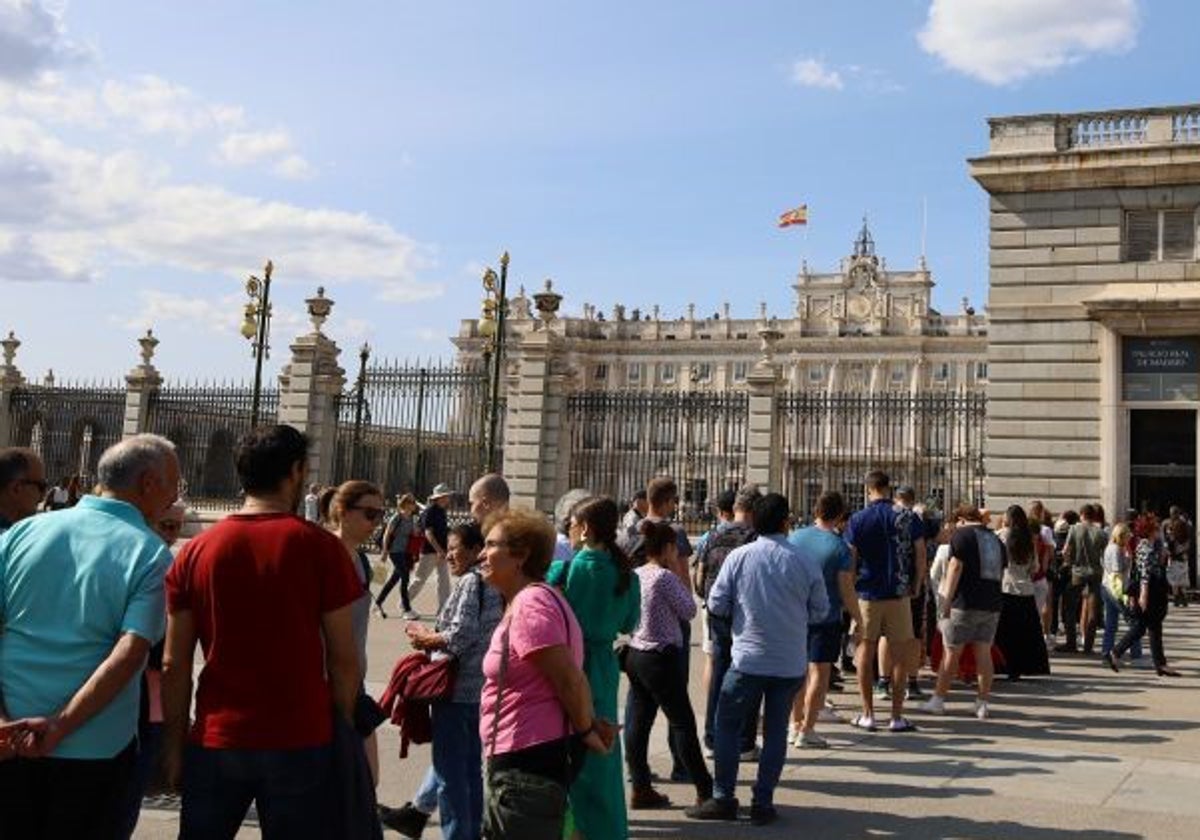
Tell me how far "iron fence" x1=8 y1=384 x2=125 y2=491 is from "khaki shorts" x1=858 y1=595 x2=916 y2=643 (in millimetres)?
25966

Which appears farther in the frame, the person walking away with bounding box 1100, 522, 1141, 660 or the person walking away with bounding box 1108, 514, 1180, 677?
the person walking away with bounding box 1100, 522, 1141, 660

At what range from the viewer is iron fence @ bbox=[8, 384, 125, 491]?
3178 centimetres

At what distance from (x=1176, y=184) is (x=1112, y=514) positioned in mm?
6126

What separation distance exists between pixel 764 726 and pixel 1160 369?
56.4ft

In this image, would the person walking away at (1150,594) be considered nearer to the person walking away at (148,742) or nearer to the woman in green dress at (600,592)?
the woman in green dress at (600,592)

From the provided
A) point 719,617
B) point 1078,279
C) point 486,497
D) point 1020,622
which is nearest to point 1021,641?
point 1020,622

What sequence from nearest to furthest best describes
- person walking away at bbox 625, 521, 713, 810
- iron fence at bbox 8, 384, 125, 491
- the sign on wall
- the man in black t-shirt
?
person walking away at bbox 625, 521, 713, 810 → the man in black t-shirt → the sign on wall → iron fence at bbox 8, 384, 125, 491

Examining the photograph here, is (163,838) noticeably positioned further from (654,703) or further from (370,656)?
(370,656)

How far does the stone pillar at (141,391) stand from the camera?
99.3 ft

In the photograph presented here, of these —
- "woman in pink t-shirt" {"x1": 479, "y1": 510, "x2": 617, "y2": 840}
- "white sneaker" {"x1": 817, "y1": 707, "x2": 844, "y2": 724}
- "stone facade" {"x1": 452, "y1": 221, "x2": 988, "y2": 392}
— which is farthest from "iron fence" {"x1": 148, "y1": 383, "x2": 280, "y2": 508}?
"stone facade" {"x1": 452, "y1": 221, "x2": 988, "y2": 392}

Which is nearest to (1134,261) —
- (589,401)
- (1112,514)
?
(1112,514)

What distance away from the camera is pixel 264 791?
12.2 ft

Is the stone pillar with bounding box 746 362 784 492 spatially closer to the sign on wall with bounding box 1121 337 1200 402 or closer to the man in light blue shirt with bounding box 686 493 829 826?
the sign on wall with bounding box 1121 337 1200 402

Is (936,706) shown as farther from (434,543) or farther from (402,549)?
(402,549)
